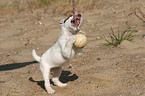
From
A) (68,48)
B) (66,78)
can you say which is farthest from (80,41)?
(66,78)

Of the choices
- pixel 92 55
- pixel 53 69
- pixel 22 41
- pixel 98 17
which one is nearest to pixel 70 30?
pixel 53 69

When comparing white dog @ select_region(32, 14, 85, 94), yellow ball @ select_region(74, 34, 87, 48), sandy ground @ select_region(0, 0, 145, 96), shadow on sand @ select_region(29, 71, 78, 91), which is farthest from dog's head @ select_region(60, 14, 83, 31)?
shadow on sand @ select_region(29, 71, 78, 91)

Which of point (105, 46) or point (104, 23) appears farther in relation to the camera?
point (104, 23)

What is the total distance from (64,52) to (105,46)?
2.66 metres

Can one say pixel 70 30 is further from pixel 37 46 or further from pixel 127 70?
pixel 37 46

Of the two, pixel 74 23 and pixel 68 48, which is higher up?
pixel 74 23

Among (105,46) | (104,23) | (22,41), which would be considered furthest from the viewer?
(104,23)

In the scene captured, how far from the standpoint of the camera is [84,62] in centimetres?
446

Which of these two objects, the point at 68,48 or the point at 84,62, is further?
the point at 84,62

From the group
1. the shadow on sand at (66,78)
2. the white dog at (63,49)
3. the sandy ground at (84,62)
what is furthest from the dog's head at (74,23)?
the shadow on sand at (66,78)

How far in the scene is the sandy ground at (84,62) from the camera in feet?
10.8

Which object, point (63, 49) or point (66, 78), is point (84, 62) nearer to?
point (66, 78)

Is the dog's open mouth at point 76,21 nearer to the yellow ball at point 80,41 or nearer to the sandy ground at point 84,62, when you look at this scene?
the yellow ball at point 80,41

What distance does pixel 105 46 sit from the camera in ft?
17.7
